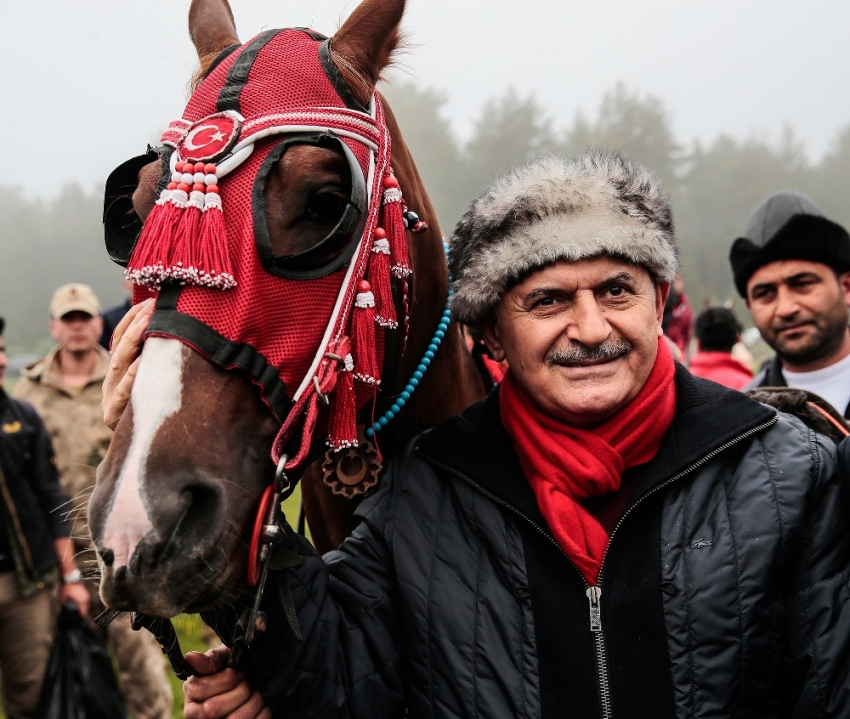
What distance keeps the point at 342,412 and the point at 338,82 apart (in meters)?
0.81

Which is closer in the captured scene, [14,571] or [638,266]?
[638,266]

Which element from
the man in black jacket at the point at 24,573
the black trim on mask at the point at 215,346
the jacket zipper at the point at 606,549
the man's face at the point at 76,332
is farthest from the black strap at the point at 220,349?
the man's face at the point at 76,332

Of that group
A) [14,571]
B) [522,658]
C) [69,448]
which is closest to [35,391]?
[69,448]

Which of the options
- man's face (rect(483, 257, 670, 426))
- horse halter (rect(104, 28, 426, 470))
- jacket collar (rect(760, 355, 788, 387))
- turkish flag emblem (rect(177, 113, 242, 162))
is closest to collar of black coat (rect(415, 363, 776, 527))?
man's face (rect(483, 257, 670, 426))

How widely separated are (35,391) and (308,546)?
4.36 metres

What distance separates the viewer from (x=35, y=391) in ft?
17.9

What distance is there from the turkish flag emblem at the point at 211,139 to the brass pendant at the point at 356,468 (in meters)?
0.84

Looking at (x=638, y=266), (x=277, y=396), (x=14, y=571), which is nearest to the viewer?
(x=277, y=396)

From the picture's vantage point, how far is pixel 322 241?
171cm

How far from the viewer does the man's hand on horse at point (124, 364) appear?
161cm

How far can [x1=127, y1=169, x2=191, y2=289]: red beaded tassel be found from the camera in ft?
5.31

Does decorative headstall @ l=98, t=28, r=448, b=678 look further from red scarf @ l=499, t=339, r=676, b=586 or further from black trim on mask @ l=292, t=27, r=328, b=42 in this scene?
red scarf @ l=499, t=339, r=676, b=586

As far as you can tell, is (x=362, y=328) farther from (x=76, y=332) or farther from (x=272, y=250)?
(x=76, y=332)

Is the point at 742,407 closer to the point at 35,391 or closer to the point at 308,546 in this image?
the point at 308,546
